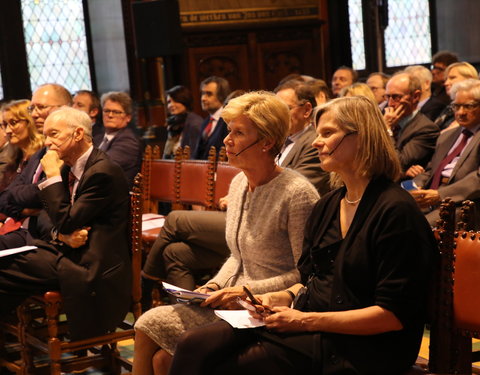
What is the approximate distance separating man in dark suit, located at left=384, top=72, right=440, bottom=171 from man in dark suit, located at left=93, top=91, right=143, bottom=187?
1.99 metres

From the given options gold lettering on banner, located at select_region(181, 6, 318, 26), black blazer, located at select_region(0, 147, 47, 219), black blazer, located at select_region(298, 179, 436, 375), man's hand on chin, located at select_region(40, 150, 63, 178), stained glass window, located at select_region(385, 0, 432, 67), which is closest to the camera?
black blazer, located at select_region(298, 179, 436, 375)

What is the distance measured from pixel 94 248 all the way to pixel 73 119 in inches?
27.3

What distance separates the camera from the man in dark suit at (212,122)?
6.95 m

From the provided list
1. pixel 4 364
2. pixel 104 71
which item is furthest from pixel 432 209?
pixel 104 71

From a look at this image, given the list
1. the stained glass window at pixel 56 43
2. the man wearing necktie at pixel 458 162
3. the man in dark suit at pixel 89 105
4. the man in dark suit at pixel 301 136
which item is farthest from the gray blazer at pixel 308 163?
the stained glass window at pixel 56 43

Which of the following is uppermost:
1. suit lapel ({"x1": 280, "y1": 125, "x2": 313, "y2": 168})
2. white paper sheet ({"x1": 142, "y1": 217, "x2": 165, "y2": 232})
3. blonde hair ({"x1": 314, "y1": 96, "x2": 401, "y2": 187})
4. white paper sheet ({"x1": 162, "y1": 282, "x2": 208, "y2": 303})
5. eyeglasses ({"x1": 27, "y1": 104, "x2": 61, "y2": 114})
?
eyeglasses ({"x1": 27, "y1": 104, "x2": 61, "y2": 114})

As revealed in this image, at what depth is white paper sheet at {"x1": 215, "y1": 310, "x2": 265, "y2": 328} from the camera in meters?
2.64

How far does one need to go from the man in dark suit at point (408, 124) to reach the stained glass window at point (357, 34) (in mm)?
6031

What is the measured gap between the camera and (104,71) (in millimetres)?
10336

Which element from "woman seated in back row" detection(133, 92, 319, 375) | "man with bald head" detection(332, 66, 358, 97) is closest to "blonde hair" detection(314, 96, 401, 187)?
"woman seated in back row" detection(133, 92, 319, 375)

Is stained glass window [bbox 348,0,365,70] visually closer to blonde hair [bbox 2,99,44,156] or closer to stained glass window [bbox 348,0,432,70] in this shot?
stained glass window [bbox 348,0,432,70]

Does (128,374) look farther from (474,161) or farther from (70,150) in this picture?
(474,161)

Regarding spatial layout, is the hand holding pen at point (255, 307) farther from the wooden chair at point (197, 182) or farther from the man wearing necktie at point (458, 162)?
the wooden chair at point (197, 182)

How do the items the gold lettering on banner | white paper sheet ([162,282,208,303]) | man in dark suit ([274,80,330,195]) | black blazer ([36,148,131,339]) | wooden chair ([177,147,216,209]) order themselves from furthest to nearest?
the gold lettering on banner → wooden chair ([177,147,216,209]) → man in dark suit ([274,80,330,195]) → black blazer ([36,148,131,339]) → white paper sheet ([162,282,208,303])
